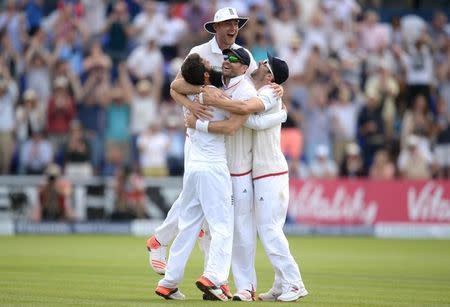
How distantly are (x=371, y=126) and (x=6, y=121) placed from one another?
7235 mm

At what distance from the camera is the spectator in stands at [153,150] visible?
23.5 meters

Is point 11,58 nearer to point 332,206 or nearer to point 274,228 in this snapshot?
point 332,206

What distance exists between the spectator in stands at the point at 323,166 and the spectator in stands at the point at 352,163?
0.65 ft

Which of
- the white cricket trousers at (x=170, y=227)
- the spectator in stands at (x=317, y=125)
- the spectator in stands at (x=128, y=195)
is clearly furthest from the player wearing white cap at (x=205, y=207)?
the spectator in stands at (x=317, y=125)

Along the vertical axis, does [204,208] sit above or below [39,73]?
below

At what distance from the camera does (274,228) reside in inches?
446

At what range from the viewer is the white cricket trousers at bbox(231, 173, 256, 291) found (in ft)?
37.2

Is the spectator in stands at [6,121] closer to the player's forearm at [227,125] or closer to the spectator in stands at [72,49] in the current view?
the spectator in stands at [72,49]

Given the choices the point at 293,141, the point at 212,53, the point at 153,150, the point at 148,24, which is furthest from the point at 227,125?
the point at 148,24

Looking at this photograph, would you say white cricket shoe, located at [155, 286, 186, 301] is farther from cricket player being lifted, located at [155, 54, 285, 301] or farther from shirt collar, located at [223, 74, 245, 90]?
shirt collar, located at [223, 74, 245, 90]

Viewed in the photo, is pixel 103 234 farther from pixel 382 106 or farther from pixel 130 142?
pixel 382 106

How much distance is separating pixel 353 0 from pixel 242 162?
1584 centimetres

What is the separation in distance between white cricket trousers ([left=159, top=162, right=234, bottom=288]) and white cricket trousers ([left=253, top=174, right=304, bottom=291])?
1.13 ft

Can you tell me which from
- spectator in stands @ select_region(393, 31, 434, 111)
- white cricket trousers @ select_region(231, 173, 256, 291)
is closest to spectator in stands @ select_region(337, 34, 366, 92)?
spectator in stands @ select_region(393, 31, 434, 111)
